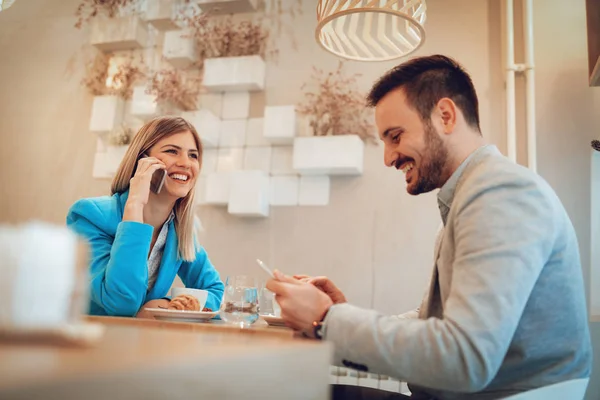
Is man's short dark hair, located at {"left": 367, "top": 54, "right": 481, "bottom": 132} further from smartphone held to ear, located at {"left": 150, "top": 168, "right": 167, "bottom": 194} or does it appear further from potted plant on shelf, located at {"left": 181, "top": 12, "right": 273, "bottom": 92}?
potted plant on shelf, located at {"left": 181, "top": 12, "right": 273, "bottom": 92}

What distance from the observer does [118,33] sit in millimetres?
3447

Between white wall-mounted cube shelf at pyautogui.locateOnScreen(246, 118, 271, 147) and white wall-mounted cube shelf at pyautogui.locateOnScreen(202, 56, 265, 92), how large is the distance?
0.20 meters

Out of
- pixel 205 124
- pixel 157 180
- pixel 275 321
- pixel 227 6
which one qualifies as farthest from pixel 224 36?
pixel 275 321

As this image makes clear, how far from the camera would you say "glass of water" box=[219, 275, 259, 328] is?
1.21m

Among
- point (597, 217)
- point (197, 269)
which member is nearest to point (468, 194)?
point (197, 269)

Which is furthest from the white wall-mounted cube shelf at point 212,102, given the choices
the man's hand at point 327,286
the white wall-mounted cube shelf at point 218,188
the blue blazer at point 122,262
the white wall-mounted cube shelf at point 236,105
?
the man's hand at point 327,286

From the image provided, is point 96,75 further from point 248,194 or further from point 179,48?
point 248,194

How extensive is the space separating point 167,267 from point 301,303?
3.24 feet

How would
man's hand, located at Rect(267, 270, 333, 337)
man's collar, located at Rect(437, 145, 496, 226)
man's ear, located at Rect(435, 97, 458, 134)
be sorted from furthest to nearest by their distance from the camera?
man's ear, located at Rect(435, 97, 458, 134) < man's collar, located at Rect(437, 145, 496, 226) < man's hand, located at Rect(267, 270, 333, 337)

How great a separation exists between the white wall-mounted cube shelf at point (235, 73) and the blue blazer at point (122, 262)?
1424mm

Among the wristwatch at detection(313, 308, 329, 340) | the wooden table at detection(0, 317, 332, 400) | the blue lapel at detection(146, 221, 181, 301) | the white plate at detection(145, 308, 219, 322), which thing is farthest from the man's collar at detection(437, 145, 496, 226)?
the blue lapel at detection(146, 221, 181, 301)

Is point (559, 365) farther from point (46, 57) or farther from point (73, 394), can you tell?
point (46, 57)

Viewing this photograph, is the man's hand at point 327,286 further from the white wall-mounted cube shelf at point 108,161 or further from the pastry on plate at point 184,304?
the white wall-mounted cube shelf at point 108,161

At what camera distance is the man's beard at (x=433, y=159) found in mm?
1261
